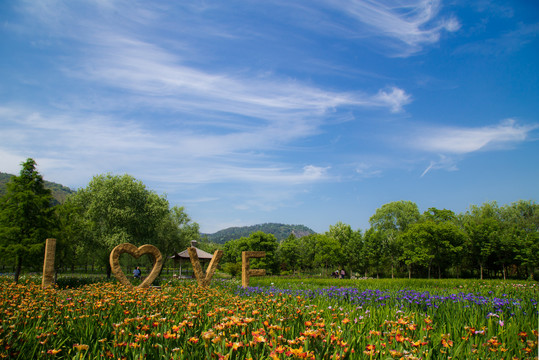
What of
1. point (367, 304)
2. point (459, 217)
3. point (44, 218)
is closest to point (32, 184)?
point (44, 218)

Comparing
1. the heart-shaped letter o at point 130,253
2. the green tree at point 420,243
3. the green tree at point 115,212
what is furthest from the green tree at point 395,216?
the heart-shaped letter o at point 130,253

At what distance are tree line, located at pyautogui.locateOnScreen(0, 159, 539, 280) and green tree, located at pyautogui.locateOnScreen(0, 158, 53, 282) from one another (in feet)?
0.16

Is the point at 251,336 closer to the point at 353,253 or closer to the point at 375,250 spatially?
the point at 375,250

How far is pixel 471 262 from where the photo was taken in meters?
44.4

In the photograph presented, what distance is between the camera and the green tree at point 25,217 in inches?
675

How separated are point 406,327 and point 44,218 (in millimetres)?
21247

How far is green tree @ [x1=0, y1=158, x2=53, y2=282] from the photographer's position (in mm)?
17141

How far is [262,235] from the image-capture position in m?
60.0

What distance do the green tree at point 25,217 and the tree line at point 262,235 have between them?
0.05 m

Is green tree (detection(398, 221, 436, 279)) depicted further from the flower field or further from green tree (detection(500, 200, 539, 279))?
Result: the flower field

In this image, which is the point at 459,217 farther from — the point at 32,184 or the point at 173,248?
the point at 32,184

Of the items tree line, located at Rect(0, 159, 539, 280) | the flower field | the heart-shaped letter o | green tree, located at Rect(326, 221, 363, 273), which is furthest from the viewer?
green tree, located at Rect(326, 221, 363, 273)

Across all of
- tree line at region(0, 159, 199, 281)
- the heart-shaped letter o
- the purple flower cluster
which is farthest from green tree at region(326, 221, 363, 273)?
the purple flower cluster

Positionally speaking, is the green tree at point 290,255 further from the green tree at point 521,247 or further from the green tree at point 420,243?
the green tree at point 521,247
